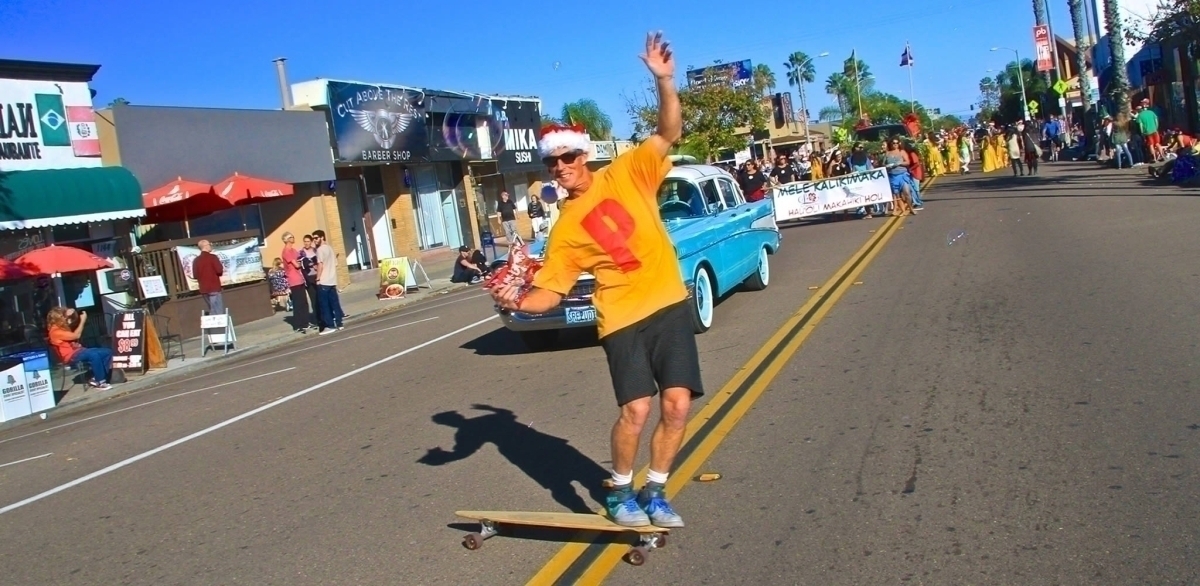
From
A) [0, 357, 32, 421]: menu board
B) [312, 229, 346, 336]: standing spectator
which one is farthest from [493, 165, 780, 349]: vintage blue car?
[312, 229, 346, 336]: standing spectator

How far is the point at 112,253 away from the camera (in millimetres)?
21266

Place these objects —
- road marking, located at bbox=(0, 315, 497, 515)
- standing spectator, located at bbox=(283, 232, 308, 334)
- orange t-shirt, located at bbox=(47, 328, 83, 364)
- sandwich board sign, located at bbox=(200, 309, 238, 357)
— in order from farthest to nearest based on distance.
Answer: standing spectator, located at bbox=(283, 232, 308, 334)
sandwich board sign, located at bbox=(200, 309, 238, 357)
orange t-shirt, located at bbox=(47, 328, 83, 364)
road marking, located at bbox=(0, 315, 497, 515)

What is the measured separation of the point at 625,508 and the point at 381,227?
1109 inches

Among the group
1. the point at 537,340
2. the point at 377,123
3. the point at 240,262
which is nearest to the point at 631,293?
the point at 537,340

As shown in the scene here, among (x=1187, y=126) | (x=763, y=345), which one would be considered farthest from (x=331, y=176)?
(x=1187, y=126)

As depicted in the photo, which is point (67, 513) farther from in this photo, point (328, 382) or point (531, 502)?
point (328, 382)

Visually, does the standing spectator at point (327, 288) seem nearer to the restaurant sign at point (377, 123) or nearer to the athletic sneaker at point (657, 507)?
the restaurant sign at point (377, 123)

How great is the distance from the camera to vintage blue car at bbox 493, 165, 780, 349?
443 inches

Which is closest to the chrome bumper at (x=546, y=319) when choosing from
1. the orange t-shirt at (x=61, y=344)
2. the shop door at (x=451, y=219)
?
the orange t-shirt at (x=61, y=344)

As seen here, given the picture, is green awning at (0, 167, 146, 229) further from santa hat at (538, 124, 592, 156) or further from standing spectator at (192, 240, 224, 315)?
santa hat at (538, 124, 592, 156)

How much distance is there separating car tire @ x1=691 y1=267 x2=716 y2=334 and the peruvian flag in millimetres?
14102

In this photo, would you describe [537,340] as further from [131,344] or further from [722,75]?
[722,75]

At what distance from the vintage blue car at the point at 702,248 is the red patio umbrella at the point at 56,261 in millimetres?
7578

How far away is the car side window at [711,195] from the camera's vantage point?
44.0 feet
